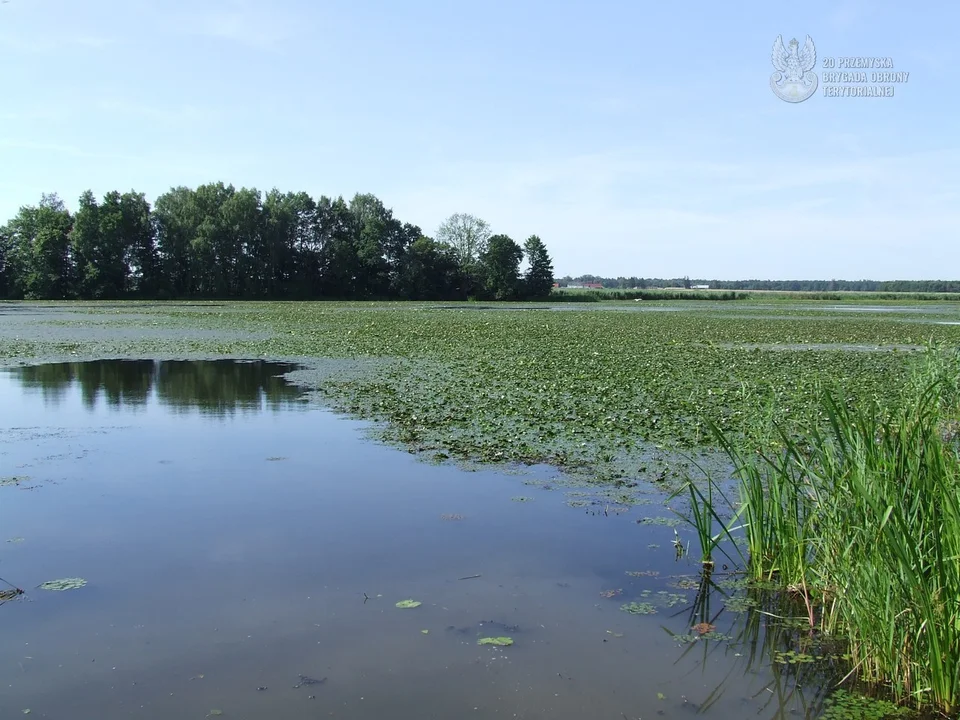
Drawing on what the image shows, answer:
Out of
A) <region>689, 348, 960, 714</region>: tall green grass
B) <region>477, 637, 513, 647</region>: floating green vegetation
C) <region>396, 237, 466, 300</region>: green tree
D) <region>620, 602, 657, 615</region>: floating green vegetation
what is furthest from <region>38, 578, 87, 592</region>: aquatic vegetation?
<region>396, 237, 466, 300</region>: green tree

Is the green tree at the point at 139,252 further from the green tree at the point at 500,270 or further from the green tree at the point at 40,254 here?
the green tree at the point at 500,270

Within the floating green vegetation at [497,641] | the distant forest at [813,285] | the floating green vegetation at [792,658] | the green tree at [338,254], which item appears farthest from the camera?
the distant forest at [813,285]

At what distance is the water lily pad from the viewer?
6047 millimetres

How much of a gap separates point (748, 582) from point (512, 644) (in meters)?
2.16

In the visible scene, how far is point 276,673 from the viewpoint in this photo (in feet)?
15.8

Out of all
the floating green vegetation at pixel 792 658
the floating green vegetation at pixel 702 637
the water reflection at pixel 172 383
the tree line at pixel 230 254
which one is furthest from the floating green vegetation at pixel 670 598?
the tree line at pixel 230 254

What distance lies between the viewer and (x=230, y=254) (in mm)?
79375

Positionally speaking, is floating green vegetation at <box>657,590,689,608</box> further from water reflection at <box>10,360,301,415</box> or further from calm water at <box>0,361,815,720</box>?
water reflection at <box>10,360,301,415</box>

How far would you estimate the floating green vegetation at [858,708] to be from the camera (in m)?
4.43

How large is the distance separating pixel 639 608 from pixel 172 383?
13.8m

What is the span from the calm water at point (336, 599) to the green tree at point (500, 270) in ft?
272

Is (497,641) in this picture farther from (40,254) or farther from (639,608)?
(40,254)

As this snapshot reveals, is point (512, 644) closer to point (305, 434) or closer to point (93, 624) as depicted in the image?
point (93, 624)

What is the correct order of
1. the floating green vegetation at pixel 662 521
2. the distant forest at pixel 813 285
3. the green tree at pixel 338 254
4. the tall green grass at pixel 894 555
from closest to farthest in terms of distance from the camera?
1. the tall green grass at pixel 894 555
2. the floating green vegetation at pixel 662 521
3. the green tree at pixel 338 254
4. the distant forest at pixel 813 285
